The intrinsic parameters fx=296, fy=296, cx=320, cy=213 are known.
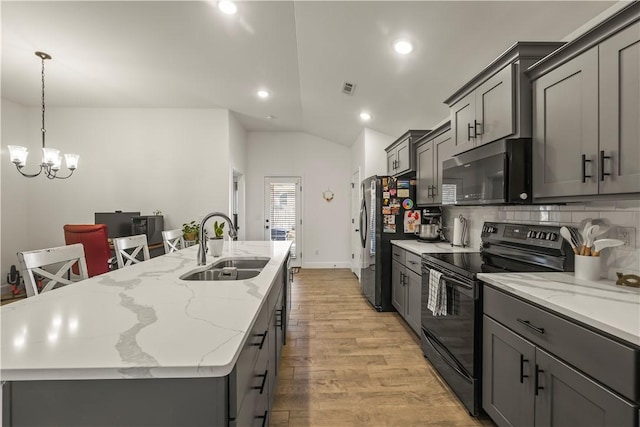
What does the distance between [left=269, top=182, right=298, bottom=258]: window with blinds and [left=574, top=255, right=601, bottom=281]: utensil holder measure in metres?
5.12

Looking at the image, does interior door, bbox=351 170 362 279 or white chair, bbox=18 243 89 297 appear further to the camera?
interior door, bbox=351 170 362 279

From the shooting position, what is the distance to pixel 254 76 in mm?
3779

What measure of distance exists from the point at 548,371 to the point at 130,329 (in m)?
1.63

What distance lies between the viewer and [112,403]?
28.0 inches

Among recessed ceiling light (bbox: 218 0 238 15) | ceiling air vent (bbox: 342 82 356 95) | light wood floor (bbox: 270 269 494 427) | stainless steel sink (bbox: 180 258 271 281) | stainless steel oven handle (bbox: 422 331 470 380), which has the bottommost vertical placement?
light wood floor (bbox: 270 269 494 427)

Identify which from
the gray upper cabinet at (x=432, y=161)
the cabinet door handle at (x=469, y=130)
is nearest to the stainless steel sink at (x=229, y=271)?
the cabinet door handle at (x=469, y=130)

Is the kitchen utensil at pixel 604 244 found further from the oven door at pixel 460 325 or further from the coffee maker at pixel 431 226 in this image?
the coffee maker at pixel 431 226

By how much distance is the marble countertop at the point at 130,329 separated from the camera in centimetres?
67

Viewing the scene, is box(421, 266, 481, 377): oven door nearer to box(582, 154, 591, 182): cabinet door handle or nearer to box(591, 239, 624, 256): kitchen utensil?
box(591, 239, 624, 256): kitchen utensil

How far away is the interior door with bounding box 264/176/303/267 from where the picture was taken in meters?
6.30

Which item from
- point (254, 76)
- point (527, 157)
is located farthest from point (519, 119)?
point (254, 76)

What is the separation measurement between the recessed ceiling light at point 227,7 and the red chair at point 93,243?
2673 millimetres

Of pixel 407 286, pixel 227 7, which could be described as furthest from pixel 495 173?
pixel 227 7

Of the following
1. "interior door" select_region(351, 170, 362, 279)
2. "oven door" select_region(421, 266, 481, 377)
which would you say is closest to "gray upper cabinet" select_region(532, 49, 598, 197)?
"oven door" select_region(421, 266, 481, 377)
